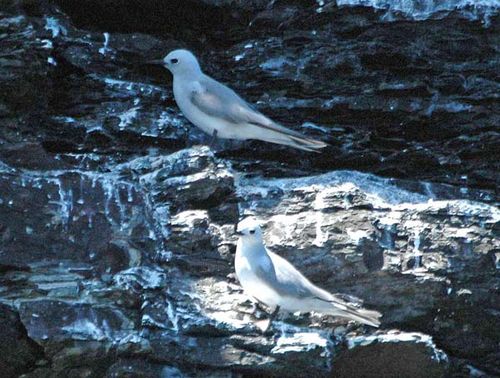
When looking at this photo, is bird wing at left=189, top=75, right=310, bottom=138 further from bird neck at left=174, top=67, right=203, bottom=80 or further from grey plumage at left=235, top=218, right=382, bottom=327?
→ grey plumage at left=235, top=218, right=382, bottom=327

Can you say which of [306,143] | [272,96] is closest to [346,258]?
[306,143]

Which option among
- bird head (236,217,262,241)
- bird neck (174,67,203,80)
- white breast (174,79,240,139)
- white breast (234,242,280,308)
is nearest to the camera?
white breast (234,242,280,308)

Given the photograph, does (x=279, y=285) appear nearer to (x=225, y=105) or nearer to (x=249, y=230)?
(x=249, y=230)

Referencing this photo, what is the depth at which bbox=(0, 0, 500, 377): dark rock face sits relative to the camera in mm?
8586

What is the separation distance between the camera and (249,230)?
898 centimetres

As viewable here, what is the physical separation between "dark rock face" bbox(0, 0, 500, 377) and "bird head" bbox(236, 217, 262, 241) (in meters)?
0.40

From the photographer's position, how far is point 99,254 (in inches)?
356

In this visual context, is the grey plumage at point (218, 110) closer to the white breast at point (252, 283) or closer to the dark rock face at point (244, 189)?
A: the dark rock face at point (244, 189)

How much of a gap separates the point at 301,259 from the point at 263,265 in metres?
0.61

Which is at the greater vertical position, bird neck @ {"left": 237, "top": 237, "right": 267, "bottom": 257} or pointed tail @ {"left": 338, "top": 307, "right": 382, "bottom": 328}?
bird neck @ {"left": 237, "top": 237, "right": 267, "bottom": 257}

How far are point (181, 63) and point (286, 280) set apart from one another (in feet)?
9.86

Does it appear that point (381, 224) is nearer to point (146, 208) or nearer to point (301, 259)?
point (301, 259)

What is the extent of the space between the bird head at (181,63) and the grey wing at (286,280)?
2670mm

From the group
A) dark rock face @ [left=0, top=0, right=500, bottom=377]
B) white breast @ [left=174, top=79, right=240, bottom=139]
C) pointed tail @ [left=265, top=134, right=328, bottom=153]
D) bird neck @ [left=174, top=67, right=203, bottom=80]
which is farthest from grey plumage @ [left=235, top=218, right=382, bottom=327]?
bird neck @ [left=174, top=67, right=203, bottom=80]
